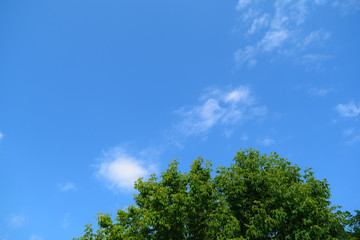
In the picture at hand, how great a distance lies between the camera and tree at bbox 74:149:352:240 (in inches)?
725

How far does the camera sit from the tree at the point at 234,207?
18.4m

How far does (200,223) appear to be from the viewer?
20859mm

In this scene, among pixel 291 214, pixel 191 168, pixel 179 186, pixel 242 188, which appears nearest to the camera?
pixel 291 214

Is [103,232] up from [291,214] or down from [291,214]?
up

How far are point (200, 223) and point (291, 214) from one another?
692 cm

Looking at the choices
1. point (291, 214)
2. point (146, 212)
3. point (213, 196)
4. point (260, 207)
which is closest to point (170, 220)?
point (146, 212)

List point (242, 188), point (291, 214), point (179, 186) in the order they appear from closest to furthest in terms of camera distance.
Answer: point (291, 214), point (242, 188), point (179, 186)

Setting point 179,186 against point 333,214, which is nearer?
point 333,214

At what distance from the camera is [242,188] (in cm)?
2027

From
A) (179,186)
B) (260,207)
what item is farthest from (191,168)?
(260,207)

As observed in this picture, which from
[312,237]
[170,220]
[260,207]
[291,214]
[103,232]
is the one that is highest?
[103,232]

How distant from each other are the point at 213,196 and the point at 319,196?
27.6 ft

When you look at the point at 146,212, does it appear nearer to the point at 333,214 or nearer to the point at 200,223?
the point at 200,223

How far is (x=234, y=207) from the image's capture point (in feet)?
67.9
